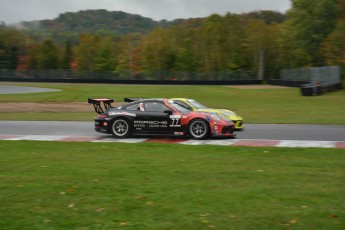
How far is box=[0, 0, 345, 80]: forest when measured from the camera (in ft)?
220

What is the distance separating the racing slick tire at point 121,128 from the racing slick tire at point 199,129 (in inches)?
78.2

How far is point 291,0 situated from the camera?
70.2 meters

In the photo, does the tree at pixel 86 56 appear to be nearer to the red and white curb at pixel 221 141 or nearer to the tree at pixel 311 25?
the tree at pixel 311 25

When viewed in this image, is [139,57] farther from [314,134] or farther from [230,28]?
[314,134]

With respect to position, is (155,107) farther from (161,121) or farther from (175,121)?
(175,121)

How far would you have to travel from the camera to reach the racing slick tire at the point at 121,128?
50.9 feet

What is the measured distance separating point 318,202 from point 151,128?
30.6 feet

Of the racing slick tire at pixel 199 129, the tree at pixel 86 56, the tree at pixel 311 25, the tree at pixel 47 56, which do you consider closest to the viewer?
the racing slick tire at pixel 199 129

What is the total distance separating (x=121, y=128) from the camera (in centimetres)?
1560

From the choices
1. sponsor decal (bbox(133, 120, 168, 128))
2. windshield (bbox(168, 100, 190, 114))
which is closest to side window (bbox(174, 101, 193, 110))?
windshield (bbox(168, 100, 190, 114))

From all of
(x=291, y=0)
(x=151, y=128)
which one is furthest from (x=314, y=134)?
(x=291, y=0)

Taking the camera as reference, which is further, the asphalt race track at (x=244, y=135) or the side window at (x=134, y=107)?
the side window at (x=134, y=107)

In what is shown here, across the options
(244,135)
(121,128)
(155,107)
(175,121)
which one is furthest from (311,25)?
(121,128)

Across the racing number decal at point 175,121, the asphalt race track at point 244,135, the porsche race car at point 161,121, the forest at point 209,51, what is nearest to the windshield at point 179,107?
the porsche race car at point 161,121
